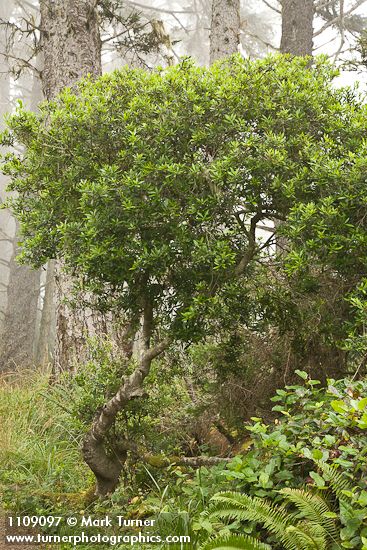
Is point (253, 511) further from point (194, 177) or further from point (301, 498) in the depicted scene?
point (194, 177)

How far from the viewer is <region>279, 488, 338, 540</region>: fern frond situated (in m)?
3.64

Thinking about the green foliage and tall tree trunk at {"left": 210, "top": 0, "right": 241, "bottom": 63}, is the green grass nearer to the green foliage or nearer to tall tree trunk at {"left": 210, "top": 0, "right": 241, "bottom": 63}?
the green foliage

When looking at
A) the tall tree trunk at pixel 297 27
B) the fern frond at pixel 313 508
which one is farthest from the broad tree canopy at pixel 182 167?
the tall tree trunk at pixel 297 27

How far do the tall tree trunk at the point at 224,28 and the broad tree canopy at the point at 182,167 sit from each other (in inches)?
199

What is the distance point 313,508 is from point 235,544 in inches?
19.3

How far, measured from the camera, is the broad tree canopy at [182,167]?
4516mm

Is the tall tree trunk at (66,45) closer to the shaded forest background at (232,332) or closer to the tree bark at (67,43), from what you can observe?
the tree bark at (67,43)

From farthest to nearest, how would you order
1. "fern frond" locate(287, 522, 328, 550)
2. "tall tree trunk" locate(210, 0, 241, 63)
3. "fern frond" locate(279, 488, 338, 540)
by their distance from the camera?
"tall tree trunk" locate(210, 0, 241, 63) → "fern frond" locate(279, 488, 338, 540) → "fern frond" locate(287, 522, 328, 550)

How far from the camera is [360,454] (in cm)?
367

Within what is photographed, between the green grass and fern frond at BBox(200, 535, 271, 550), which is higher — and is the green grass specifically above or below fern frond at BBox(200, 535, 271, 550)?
above

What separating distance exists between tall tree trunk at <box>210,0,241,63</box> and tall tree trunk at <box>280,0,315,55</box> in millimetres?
1002

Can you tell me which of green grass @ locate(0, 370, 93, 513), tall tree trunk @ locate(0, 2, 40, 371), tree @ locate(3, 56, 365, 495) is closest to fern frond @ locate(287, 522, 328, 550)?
tree @ locate(3, 56, 365, 495)

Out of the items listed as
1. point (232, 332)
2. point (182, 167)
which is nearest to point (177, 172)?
point (182, 167)

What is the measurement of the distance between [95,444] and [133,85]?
2.98 m
